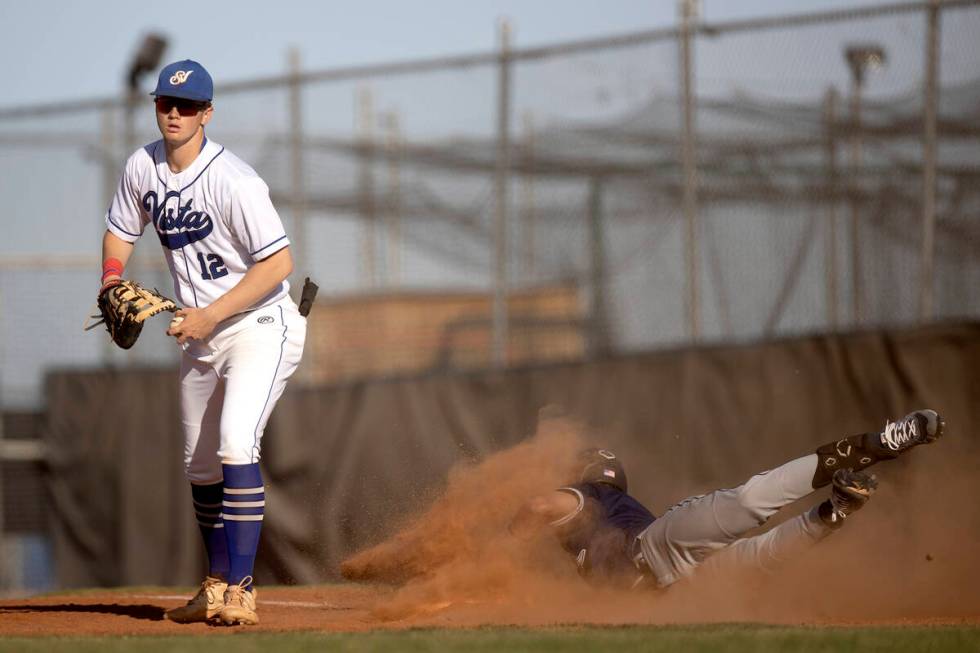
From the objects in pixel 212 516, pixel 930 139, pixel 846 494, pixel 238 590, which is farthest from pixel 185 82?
pixel 930 139

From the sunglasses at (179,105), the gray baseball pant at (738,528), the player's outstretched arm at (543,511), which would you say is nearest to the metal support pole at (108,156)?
the sunglasses at (179,105)

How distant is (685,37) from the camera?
31.6 ft

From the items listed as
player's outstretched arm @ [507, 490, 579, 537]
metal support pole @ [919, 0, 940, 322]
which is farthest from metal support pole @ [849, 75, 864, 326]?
player's outstretched arm @ [507, 490, 579, 537]

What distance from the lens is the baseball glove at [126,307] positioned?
6562 mm

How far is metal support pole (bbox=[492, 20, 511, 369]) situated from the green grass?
15.7ft

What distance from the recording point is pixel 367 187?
1094 cm

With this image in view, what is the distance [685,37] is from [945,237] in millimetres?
2250

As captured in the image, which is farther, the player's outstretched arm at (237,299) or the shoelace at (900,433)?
the player's outstretched arm at (237,299)

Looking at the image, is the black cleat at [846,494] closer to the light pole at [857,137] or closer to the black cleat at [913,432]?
the black cleat at [913,432]

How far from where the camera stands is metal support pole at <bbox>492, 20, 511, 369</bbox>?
405 inches

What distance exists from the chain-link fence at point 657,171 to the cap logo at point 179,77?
13.5 feet

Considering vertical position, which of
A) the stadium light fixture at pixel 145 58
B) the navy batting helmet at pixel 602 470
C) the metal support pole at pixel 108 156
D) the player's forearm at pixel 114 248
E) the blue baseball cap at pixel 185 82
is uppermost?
the stadium light fixture at pixel 145 58

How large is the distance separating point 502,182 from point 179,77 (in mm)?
4261

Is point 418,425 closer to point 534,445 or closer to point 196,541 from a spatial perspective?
point 196,541
